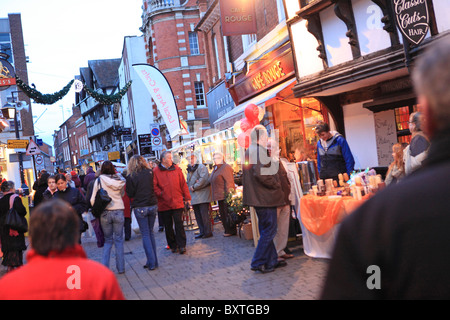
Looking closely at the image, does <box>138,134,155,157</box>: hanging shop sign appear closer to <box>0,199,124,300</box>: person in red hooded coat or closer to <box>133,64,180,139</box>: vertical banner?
<box>133,64,180,139</box>: vertical banner

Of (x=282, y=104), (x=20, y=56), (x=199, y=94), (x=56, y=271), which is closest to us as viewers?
→ (x=56, y=271)

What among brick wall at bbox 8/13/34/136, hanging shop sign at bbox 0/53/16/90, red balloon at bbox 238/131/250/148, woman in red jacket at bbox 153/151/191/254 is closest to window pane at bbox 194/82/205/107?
brick wall at bbox 8/13/34/136

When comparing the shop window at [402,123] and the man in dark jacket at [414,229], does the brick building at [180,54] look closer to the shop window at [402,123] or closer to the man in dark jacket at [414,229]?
the shop window at [402,123]

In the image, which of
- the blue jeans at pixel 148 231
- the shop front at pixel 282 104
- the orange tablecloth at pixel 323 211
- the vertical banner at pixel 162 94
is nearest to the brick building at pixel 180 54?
the vertical banner at pixel 162 94

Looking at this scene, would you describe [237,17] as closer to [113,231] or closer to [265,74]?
[265,74]

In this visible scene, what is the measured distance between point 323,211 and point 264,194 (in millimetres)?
877

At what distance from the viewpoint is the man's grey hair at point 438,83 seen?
1.36 m

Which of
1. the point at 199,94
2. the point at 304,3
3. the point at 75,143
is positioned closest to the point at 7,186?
the point at 304,3

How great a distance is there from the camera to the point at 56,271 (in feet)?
7.50

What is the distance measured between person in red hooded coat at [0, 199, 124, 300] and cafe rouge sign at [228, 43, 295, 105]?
1092 cm

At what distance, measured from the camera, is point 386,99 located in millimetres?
9172

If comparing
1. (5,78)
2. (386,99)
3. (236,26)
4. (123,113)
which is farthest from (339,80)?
(123,113)

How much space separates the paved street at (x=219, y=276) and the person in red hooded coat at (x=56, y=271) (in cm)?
352

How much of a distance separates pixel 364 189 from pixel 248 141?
6.33ft
